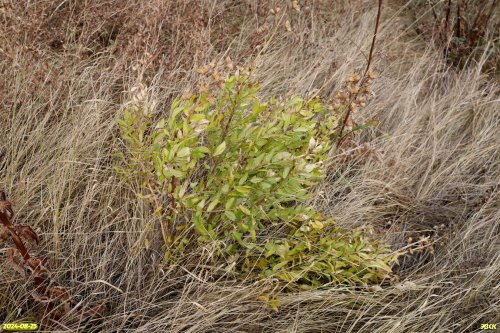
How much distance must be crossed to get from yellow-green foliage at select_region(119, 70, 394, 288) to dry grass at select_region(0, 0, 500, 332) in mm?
101

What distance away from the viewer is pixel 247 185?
1.71m

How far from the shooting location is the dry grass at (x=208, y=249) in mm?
1876

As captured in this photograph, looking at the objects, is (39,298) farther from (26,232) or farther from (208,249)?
(208,249)

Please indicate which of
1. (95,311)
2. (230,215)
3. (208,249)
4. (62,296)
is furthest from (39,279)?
(230,215)

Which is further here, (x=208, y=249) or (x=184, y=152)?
(x=208, y=249)

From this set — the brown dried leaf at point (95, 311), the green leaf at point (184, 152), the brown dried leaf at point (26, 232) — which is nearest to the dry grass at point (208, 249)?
the brown dried leaf at point (95, 311)

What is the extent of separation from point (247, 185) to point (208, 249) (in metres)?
0.30

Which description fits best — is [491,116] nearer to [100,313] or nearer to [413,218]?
[413,218]

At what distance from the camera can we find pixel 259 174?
1798 millimetres

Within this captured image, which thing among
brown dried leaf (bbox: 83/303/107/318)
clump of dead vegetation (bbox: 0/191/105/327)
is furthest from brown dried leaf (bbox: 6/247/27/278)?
brown dried leaf (bbox: 83/303/107/318)

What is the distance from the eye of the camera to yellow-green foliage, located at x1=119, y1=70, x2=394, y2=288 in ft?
5.58

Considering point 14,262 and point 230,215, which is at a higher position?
point 230,215

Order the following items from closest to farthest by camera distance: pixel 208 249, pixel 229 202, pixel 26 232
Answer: pixel 26 232 → pixel 229 202 → pixel 208 249

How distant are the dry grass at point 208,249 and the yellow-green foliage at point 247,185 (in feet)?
0.33
